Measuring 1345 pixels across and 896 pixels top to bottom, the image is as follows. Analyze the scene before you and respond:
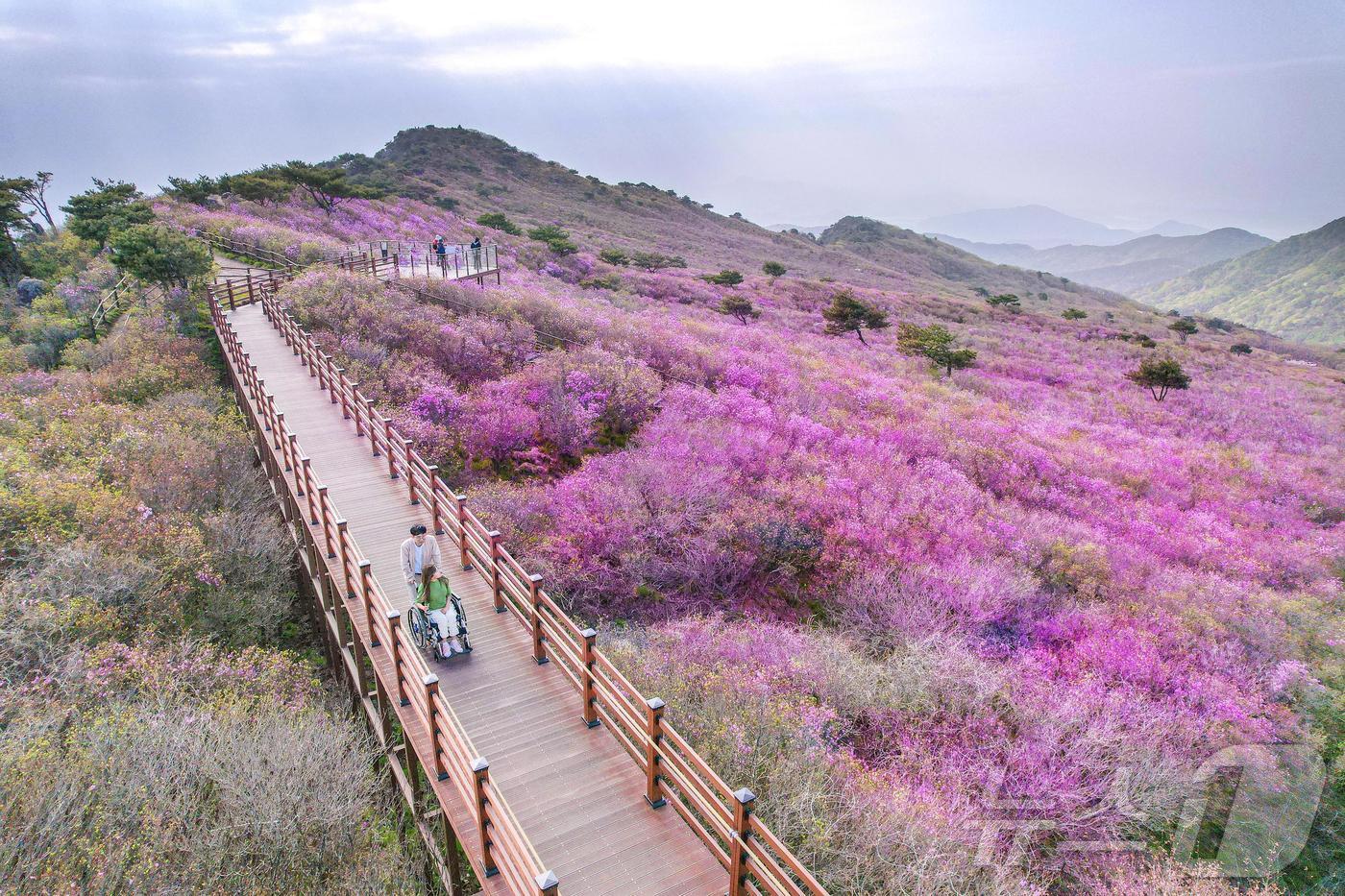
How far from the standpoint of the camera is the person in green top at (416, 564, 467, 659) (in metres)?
8.16

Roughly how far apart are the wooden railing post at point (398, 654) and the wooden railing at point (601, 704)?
0.03 metres

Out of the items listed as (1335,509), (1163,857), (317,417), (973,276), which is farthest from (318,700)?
(973,276)

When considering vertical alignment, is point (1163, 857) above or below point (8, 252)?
below

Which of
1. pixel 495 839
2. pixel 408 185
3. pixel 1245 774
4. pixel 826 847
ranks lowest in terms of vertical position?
pixel 1245 774

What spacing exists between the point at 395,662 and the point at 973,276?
111864mm

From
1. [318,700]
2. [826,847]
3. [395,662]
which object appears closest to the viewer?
[826,847]

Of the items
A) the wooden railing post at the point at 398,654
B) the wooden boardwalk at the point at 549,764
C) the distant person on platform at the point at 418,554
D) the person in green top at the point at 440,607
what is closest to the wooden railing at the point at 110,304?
the wooden boardwalk at the point at 549,764

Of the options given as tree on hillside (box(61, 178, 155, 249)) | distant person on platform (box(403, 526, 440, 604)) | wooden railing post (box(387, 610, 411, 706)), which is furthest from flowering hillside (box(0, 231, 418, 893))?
tree on hillside (box(61, 178, 155, 249))

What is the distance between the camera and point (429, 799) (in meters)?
8.30

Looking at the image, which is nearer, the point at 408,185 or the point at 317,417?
the point at 317,417

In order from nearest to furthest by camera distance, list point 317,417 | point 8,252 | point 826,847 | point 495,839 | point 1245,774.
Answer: point 495,839
point 826,847
point 1245,774
point 317,417
point 8,252

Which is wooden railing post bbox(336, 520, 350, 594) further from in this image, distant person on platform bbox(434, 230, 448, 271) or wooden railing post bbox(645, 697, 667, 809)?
distant person on platform bbox(434, 230, 448, 271)

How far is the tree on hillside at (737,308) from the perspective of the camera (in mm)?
38281

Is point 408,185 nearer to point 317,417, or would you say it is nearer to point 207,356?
point 207,356
